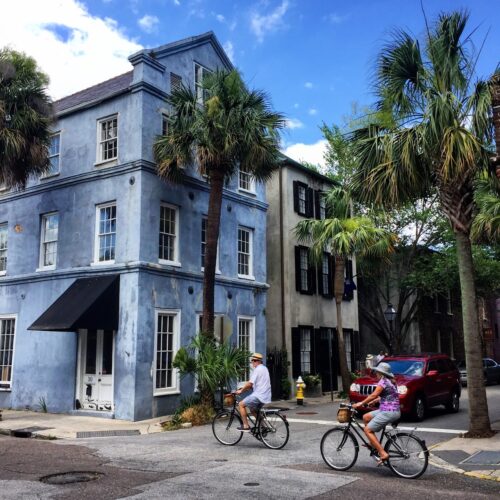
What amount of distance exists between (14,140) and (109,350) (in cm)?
664

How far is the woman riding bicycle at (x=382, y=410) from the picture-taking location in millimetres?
8281

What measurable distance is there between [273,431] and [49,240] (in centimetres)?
1192

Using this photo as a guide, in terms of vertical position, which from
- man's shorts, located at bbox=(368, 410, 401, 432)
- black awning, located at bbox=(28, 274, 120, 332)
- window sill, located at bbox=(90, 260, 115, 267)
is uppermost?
window sill, located at bbox=(90, 260, 115, 267)

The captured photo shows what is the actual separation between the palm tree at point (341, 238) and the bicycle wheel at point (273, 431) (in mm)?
11698

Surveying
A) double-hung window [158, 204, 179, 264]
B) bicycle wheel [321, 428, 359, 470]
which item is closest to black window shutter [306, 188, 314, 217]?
double-hung window [158, 204, 179, 264]

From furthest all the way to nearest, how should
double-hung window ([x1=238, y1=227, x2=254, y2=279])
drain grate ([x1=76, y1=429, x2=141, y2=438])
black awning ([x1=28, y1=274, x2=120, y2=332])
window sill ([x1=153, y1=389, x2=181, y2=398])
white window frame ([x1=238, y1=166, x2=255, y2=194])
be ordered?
white window frame ([x1=238, y1=166, x2=255, y2=194])
double-hung window ([x1=238, y1=227, x2=254, y2=279])
window sill ([x1=153, y1=389, x2=181, y2=398])
black awning ([x1=28, y1=274, x2=120, y2=332])
drain grate ([x1=76, y1=429, x2=141, y2=438])

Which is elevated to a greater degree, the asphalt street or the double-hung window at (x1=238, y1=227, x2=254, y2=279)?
the double-hung window at (x1=238, y1=227, x2=254, y2=279)

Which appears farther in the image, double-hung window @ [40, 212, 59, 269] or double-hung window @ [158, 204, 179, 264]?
double-hung window @ [40, 212, 59, 269]

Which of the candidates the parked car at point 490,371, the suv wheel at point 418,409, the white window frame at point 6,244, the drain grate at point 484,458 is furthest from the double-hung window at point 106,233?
the parked car at point 490,371

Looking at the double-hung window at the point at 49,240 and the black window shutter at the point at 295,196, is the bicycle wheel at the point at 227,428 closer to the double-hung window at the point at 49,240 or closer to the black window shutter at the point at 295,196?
the double-hung window at the point at 49,240

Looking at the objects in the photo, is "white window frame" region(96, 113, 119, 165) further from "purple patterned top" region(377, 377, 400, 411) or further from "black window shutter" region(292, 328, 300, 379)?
"purple patterned top" region(377, 377, 400, 411)

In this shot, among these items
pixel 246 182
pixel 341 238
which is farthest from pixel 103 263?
pixel 341 238

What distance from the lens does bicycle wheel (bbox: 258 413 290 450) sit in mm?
10742

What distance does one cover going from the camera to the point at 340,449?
8742mm
